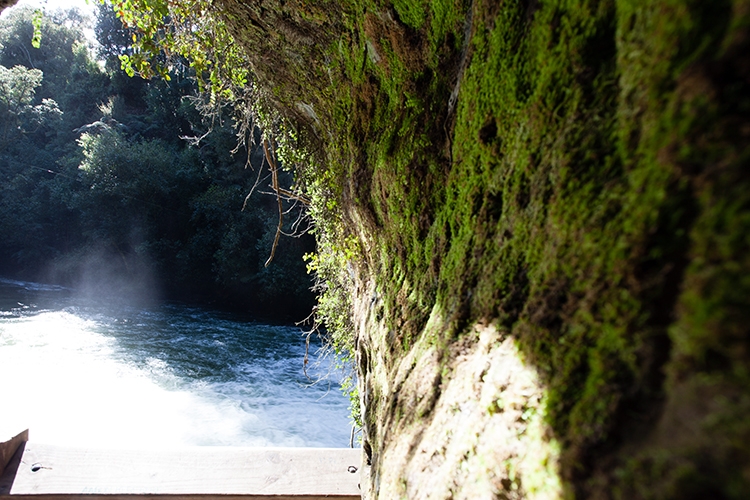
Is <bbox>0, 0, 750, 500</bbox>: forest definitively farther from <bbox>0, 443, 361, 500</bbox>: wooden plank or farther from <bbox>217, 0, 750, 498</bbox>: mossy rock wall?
<bbox>0, 443, 361, 500</bbox>: wooden plank

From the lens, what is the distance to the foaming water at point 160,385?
8.13 meters

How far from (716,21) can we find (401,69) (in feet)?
5.47

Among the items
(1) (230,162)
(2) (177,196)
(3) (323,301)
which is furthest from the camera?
(2) (177,196)

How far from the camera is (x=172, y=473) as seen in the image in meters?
2.22

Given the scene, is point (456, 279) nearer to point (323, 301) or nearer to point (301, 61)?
point (301, 61)

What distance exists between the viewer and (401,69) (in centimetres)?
210

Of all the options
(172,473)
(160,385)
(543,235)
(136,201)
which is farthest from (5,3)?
(136,201)

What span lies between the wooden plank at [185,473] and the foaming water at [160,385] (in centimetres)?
537

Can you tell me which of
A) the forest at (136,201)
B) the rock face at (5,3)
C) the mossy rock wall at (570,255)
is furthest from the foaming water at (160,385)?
the mossy rock wall at (570,255)

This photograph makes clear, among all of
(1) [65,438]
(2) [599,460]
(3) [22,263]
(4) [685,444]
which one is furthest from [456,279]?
(3) [22,263]

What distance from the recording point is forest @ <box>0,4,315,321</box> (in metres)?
17.6

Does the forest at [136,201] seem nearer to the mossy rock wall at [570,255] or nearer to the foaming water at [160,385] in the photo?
the foaming water at [160,385]

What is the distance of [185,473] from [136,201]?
20.5 metres

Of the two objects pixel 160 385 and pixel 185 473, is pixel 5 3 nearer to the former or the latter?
pixel 185 473
